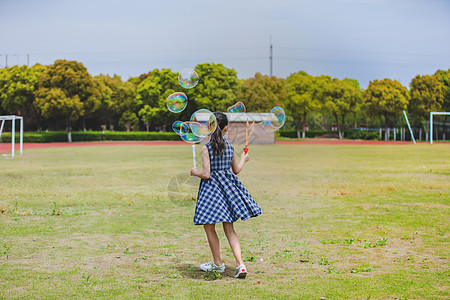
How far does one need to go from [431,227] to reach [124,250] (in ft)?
16.1

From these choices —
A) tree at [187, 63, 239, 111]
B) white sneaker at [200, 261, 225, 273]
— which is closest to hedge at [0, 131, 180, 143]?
tree at [187, 63, 239, 111]

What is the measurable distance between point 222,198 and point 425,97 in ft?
174

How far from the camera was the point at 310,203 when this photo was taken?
11.2 m

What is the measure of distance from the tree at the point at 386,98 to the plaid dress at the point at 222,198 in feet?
188

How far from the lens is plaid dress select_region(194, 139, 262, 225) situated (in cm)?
497

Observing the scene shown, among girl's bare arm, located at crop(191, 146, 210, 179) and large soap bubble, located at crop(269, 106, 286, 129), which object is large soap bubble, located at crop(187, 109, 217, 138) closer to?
girl's bare arm, located at crop(191, 146, 210, 179)

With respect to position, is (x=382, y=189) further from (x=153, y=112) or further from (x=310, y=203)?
(x=153, y=112)

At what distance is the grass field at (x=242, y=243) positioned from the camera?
15.3 ft

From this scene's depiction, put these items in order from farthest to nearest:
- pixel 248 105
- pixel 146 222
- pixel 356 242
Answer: pixel 248 105, pixel 146 222, pixel 356 242

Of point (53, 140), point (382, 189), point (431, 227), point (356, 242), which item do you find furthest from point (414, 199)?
point (53, 140)

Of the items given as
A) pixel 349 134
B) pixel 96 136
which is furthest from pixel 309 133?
pixel 96 136

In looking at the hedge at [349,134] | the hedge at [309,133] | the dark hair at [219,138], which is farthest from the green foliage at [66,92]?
the dark hair at [219,138]

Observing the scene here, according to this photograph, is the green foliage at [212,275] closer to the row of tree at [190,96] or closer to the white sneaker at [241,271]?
the white sneaker at [241,271]

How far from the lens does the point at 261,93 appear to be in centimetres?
6197
